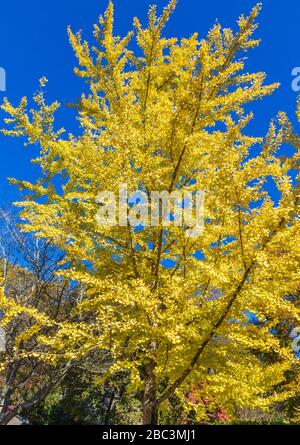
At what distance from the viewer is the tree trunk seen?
19.4 ft

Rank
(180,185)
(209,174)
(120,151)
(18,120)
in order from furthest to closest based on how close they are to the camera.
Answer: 1. (18,120)
2. (180,185)
3. (120,151)
4. (209,174)

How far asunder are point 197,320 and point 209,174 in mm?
1983

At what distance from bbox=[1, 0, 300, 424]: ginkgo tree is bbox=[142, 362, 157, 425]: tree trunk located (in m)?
0.02

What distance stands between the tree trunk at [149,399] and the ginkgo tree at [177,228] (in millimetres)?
20

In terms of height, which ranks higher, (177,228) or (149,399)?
(177,228)

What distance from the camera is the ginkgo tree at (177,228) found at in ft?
15.9

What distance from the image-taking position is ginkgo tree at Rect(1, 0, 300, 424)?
15.9 feet

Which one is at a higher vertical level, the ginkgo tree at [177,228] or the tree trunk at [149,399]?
the ginkgo tree at [177,228]

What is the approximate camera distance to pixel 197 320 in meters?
5.32

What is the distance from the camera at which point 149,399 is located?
20.0ft

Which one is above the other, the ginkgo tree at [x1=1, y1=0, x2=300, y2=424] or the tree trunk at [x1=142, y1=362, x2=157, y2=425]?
the ginkgo tree at [x1=1, y1=0, x2=300, y2=424]

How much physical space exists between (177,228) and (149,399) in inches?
109

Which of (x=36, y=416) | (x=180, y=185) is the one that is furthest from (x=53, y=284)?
(x=36, y=416)

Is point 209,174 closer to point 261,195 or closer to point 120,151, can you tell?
point 261,195
